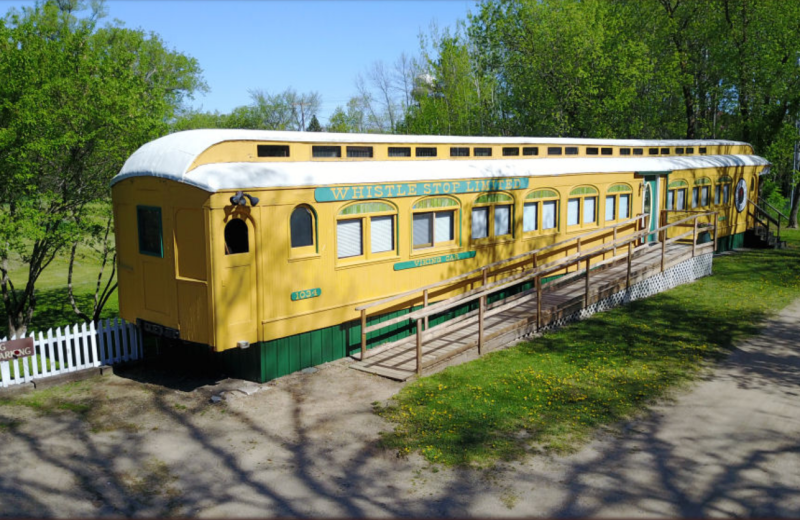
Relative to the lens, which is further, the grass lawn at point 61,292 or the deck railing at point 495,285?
the grass lawn at point 61,292

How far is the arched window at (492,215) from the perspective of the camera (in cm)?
1359

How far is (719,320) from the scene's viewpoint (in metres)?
14.0

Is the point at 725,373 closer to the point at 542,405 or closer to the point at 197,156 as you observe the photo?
the point at 542,405

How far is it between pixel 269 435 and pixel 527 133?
88.1 feet

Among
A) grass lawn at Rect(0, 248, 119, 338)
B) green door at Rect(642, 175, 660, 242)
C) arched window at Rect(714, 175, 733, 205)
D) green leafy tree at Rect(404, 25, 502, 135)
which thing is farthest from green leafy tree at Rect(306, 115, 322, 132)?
green door at Rect(642, 175, 660, 242)

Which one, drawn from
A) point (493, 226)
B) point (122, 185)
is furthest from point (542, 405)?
point (122, 185)

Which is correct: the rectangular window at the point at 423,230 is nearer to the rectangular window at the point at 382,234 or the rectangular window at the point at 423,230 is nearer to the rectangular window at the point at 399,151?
the rectangular window at the point at 382,234

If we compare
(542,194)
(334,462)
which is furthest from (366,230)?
(542,194)

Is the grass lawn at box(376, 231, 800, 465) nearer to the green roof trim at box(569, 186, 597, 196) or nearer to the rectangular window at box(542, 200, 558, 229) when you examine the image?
the rectangular window at box(542, 200, 558, 229)

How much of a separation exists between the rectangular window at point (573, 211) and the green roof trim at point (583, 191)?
0.65 feet

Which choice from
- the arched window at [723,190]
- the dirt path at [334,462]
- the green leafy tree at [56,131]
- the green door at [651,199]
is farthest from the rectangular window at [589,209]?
the green leafy tree at [56,131]

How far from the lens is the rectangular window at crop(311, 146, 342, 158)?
11.0 metres

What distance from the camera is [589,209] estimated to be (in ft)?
54.0

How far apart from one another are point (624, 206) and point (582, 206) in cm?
218
